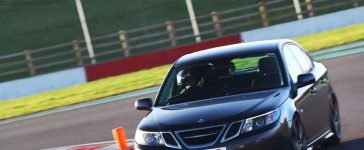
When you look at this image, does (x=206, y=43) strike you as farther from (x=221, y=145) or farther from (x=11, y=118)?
(x=221, y=145)

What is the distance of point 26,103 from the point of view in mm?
27766

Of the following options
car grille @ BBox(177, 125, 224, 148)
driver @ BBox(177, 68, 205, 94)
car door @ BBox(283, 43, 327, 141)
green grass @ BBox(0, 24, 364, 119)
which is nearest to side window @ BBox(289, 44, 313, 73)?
car door @ BBox(283, 43, 327, 141)

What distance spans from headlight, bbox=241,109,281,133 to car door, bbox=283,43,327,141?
2.27 ft

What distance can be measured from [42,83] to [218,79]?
2302cm

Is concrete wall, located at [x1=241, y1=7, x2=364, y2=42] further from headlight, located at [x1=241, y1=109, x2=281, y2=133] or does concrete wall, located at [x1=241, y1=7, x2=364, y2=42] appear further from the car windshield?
headlight, located at [x1=241, y1=109, x2=281, y2=133]

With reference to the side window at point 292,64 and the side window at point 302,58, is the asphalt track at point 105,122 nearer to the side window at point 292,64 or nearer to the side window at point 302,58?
the side window at point 302,58

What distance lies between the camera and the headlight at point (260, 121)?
839 cm

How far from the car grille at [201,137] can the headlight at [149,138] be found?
261mm

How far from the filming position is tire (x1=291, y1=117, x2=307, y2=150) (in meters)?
8.78

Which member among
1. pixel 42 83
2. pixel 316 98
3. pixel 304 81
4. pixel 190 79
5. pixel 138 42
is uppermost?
pixel 190 79

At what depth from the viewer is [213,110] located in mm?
8680

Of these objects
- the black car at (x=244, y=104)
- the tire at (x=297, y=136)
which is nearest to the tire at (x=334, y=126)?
the black car at (x=244, y=104)

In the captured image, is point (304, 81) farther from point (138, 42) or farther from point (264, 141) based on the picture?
point (138, 42)

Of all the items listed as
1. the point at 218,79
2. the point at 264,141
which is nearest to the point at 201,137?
the point at 264,141
